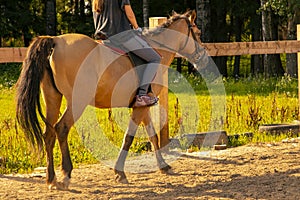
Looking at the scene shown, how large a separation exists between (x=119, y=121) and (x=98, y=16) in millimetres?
3455

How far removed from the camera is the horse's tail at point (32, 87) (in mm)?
7410

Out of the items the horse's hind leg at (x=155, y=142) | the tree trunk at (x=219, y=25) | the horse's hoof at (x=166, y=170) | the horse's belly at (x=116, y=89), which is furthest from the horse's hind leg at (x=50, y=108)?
the tree trunk at (x=219, y=25)

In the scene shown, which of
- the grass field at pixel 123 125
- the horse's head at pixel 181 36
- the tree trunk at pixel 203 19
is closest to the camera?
the horse's head at pixel 181 36

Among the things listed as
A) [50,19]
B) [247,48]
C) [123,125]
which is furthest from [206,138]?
[50,19]

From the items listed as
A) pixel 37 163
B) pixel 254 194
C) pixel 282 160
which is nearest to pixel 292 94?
pixel 282 160

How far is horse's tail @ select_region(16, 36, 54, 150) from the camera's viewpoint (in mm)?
7410

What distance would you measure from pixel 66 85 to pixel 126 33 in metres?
1.01

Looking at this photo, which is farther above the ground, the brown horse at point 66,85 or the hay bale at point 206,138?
the brown horse at point 66,85

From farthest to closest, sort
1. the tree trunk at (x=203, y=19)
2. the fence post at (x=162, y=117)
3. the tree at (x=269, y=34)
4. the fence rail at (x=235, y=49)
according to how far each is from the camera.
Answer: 1. the tree trunk at (x=203, y=19)
2. the tree at (x=269, y=34)
3. the fence rail at (x=235, y=49)
4. the fence post at (x=162, y=117)

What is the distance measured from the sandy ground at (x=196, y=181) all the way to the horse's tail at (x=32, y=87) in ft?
2.23

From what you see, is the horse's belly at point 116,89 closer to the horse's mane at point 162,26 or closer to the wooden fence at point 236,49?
the horse's mane at point 162,26

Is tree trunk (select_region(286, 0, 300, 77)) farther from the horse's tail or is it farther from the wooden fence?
the horse's tail

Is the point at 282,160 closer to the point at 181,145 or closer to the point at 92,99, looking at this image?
the point at 181,145

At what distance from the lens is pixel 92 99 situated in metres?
7.79
